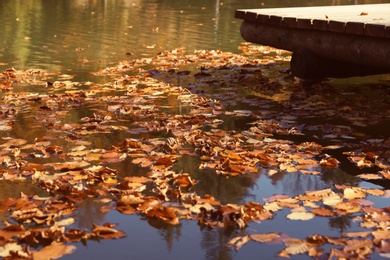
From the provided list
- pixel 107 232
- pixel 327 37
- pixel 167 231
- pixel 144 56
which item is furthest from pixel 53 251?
pixel 144 56

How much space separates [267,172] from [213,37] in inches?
293

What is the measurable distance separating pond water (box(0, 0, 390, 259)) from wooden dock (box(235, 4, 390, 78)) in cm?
49

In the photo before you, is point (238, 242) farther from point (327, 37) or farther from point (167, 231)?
point (327, 37)

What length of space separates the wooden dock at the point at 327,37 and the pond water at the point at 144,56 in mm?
491

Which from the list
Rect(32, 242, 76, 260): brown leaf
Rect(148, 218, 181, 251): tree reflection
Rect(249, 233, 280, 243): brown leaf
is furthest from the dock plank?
Rect(32, 242, 76, 260): brown leaf

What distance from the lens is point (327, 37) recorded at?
670cm

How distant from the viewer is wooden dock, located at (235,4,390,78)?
611cm

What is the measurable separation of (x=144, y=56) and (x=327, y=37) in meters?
3.54

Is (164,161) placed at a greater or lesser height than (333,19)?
lesser

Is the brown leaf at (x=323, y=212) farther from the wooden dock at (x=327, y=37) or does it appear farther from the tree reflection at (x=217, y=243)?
the wooden dock at (x=327, y=37)

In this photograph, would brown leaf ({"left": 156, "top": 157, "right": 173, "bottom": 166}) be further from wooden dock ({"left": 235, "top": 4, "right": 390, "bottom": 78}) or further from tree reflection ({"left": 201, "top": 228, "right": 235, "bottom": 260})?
wooden dock ({"left": 235, "top": 4, "right": 390, "bottom": 78})

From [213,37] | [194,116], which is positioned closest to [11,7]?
[213,37]

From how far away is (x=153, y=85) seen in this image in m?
7.43

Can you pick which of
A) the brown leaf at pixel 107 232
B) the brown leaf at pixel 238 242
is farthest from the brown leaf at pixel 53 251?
the brown leaf at pixel 238 242
